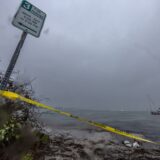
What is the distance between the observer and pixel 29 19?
9.44 ft

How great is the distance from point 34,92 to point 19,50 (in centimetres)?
363

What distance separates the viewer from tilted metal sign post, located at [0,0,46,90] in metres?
2.71

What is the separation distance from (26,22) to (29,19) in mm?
64

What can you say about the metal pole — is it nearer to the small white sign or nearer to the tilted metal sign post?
the tilted metal sign post

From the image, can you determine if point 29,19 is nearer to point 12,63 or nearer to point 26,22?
point 26,22

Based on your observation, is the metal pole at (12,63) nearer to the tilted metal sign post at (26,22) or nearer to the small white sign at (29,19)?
the tilted metal sign post at (26,22)

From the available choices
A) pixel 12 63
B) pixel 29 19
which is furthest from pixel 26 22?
pixel 12 63

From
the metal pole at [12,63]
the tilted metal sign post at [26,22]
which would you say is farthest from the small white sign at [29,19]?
the metal pole at [12,63]

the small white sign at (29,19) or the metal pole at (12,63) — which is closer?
the metal pole at (12,63)

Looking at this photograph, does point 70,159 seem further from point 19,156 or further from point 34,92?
point 19,156

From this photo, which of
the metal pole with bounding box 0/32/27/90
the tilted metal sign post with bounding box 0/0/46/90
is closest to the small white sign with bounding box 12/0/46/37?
the tilted metal sign post with bounding box 0/0/46/90

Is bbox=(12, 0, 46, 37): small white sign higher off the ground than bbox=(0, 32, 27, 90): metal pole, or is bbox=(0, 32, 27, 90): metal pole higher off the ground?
bbox=(12, 0, 46, 37): small white sign

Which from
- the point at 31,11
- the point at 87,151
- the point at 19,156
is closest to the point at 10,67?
the point at 31,11

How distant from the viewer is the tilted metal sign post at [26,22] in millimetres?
2715
